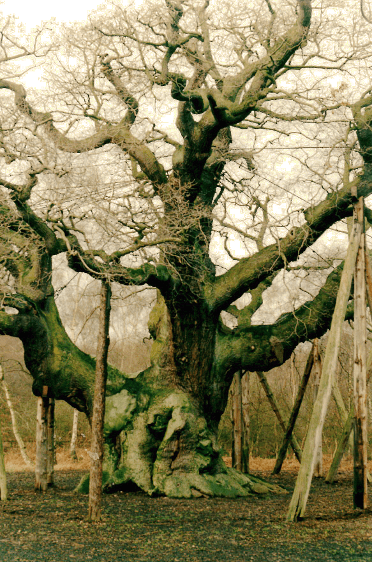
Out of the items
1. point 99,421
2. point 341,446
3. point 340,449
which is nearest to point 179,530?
point 99,421

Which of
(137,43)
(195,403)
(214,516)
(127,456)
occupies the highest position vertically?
(137,43)

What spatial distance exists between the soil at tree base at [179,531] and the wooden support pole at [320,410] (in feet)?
0.89

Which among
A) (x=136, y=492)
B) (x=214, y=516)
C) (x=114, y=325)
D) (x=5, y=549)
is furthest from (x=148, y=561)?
(x=114, y=325)

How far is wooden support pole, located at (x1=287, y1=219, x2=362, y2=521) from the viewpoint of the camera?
745 cm

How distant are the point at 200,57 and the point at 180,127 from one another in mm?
1257

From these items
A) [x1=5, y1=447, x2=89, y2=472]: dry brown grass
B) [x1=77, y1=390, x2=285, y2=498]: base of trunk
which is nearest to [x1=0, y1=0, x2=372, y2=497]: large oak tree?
[x1=77, y1=390, x2=285, y2=498]: base of trunk

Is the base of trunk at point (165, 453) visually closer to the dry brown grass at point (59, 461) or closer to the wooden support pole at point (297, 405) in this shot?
the wooden support pole at point (297, 405)

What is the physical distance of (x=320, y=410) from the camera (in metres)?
7.64

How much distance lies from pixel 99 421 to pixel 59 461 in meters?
13.5

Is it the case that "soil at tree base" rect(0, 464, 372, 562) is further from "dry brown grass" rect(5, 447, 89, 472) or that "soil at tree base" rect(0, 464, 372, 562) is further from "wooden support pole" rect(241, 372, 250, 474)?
"dry brown grass" rect(5, 447, 89, 472)

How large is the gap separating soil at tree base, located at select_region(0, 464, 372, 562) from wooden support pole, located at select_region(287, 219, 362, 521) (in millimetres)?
270

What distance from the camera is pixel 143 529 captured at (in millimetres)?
7078

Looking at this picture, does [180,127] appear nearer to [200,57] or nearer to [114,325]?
[200,57]

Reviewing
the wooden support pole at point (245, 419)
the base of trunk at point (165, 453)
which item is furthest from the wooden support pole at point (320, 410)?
the wooden support pole at point (245, 419)
